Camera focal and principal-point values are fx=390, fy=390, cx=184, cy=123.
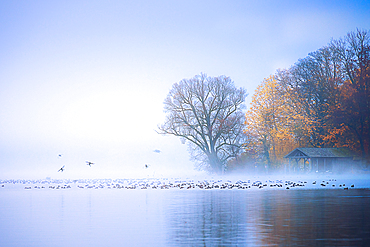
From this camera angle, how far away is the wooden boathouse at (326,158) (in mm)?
53875

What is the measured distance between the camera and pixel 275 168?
6050cm

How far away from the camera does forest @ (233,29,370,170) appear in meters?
56.0

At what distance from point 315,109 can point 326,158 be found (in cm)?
892

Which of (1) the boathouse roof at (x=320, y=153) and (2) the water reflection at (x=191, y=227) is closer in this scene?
(2) the water reflection at (x=191, y=227)

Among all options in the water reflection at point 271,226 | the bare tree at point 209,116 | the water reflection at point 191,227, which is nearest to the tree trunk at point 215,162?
the bare tree at point 209,116

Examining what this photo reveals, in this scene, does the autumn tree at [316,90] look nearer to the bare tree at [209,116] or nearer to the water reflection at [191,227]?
the bare tree at [209,116]

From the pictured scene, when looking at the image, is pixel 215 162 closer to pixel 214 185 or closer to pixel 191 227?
pixel 214 185

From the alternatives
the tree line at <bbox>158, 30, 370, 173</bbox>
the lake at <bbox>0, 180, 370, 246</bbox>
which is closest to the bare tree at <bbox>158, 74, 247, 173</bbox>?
the tree line at <bbox>158, 30, 370, 173</bbox>

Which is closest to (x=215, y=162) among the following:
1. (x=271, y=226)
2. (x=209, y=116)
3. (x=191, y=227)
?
(x=209, y=116)

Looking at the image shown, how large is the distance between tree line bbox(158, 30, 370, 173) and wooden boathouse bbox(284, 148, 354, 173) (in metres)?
2.55

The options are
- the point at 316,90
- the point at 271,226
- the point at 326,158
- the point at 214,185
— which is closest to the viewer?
the point at 271,226

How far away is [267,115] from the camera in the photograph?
59.9 meters

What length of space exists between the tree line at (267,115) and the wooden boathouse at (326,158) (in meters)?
2.55

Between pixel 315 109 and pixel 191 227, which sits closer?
pixel 191 227
